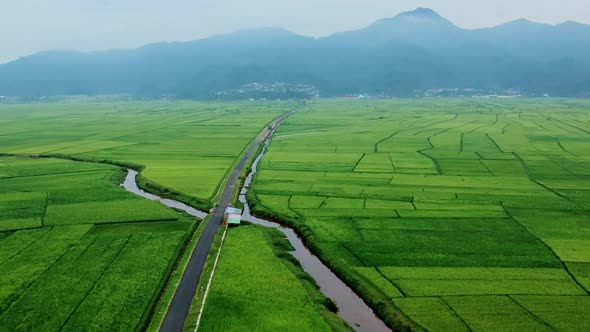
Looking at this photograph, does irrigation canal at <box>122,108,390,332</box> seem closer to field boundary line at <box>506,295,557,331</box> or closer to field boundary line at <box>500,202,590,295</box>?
field boundary line at <box>506,295,557,331</box>

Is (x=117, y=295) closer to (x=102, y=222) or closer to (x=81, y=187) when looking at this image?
(x=102, y=222)

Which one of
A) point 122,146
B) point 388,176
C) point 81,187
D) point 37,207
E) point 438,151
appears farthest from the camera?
point 122,146

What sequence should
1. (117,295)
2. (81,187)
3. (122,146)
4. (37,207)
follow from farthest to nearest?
(122,146)
(81,187)
(37,207)
(117,295)

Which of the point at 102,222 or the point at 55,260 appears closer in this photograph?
the point at 55,260

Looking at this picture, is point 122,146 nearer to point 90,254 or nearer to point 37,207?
point 37,207

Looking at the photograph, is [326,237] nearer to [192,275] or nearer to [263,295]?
[263,295]

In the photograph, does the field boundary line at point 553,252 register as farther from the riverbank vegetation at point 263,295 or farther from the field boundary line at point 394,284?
the riverbank vegetation at point 263,295

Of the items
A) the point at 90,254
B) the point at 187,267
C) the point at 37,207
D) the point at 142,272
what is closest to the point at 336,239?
the point at 187,267
